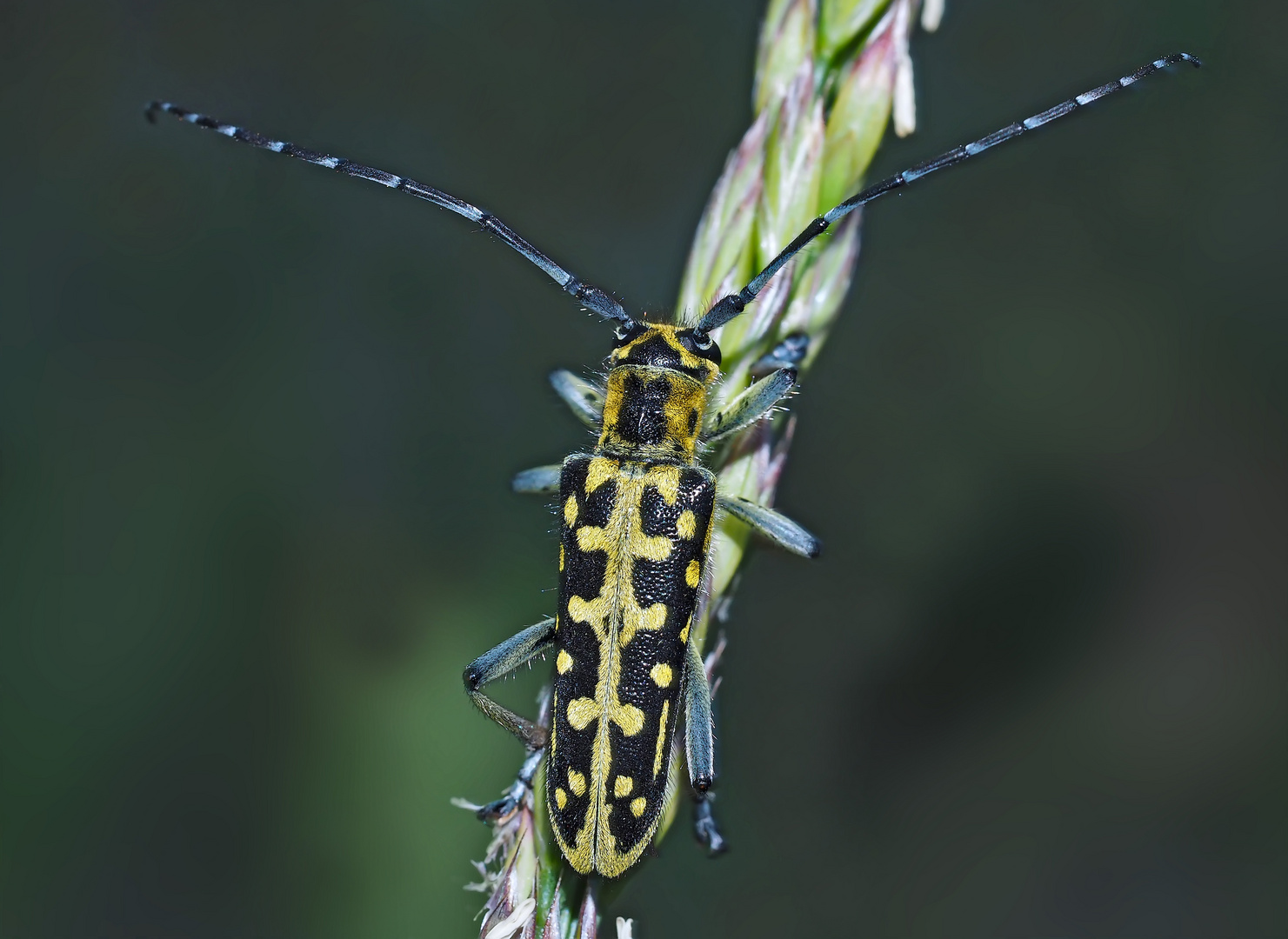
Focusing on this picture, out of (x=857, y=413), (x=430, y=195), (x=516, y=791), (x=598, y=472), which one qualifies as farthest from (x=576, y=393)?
(x=857, y=413)

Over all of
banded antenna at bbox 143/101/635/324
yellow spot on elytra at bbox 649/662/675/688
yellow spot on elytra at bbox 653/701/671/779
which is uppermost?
banded antenna at bbox 143/101/635/324

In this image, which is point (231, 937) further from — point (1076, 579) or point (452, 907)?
point (1076, 579)

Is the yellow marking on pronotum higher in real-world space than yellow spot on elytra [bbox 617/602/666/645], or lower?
higher

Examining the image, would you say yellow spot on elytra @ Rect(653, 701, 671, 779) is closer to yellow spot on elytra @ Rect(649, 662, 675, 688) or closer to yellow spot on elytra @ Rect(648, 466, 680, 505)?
yellow spot on elytra @ Rect(649, 662, 675, 688)

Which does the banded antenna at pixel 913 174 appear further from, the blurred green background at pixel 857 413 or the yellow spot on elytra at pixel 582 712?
the blurred green background at pixel 857 413


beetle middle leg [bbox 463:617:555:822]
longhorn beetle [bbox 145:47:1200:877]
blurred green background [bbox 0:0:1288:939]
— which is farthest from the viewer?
blurred green background [bbox 0:0:1288:939]

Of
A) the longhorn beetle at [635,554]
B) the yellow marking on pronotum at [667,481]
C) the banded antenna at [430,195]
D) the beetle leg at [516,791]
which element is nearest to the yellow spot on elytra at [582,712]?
the longhorn beetle at [635,554]

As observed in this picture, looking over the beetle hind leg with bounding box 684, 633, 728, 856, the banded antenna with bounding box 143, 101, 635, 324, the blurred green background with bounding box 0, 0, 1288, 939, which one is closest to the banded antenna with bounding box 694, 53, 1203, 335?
the banded antenna with bounding box 143, 101, 635, 324

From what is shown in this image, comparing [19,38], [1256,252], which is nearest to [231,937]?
[19,38]
